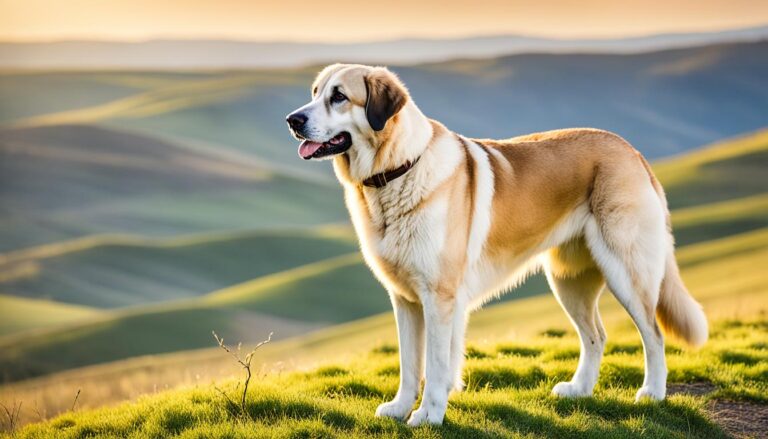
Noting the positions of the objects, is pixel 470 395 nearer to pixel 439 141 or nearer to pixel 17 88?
pixel 439 141

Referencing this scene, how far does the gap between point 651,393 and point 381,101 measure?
3.55m

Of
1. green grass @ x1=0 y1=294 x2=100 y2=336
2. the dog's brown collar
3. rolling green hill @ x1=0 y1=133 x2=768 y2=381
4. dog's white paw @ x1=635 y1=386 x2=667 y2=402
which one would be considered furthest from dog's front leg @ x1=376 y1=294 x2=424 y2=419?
green grass @ x1=0 y1=294 x2=100 y2=336

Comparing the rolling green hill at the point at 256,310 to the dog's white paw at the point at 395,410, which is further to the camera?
the rolling green hill at the point at 256,310

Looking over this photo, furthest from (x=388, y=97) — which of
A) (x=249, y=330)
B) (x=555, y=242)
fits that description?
(x=249, y=330)

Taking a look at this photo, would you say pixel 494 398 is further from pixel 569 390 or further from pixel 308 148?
pixel 308 148

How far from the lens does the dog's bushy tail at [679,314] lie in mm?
7430

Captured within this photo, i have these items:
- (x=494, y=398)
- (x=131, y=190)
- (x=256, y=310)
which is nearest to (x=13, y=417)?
(x=494, y=398)

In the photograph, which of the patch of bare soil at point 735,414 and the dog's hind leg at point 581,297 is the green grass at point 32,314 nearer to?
the dog's hind leg at point 581,297

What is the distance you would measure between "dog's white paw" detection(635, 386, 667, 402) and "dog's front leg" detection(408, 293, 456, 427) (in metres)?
1.94

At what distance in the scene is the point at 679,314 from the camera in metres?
7.43

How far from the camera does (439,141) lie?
6.45 meters

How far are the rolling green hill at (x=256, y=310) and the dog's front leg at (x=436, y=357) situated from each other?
30.4 meters

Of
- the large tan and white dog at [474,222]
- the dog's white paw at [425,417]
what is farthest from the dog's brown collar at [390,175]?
the dog's white paw at [425,417]

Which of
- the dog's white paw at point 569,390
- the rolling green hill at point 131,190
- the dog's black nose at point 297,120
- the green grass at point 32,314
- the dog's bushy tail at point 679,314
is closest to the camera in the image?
the dog's black nose at point 297,120
